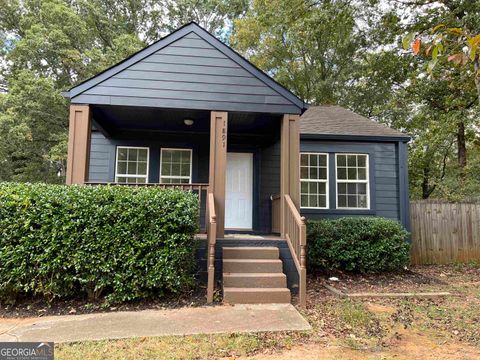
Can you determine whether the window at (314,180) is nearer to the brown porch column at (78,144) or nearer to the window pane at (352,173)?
the window pane at (352,173)

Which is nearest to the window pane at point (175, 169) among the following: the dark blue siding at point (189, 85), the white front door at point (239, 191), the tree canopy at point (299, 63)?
the white front door at point (239, 191)

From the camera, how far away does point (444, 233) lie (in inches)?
344

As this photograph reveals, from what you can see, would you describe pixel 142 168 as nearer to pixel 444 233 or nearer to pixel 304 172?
pixel 304 172

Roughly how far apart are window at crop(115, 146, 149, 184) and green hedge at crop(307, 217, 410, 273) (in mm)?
4232

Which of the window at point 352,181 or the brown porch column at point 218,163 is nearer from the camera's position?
the brown porch column at point 218,163

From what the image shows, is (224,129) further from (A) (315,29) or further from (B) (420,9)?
(B) (420,9)

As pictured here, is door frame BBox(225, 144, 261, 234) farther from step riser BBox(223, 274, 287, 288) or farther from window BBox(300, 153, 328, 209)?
step riser BBox(223, 274, 287, 288)

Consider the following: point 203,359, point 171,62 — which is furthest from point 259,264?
point 171,62

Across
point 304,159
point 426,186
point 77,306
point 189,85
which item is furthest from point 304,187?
point 426,186

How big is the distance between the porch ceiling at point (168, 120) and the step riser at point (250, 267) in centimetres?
278

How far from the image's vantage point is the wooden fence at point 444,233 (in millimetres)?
8609

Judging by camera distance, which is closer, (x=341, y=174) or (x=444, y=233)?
(x=341, y=174)

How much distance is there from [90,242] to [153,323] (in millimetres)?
1407

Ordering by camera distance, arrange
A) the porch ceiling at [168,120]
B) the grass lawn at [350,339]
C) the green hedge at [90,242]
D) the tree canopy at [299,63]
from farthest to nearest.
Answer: the tree canopy at [299,63]
the porch ceiling at [168,120]
the green hedge at [90,242]
the grass lawn at [350,339]
